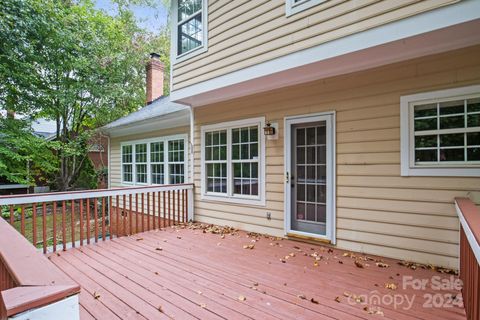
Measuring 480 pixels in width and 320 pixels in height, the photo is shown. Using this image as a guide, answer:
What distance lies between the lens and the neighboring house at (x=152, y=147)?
6.83 meters

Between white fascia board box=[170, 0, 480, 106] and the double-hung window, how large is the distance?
991mm

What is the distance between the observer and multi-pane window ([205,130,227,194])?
17.7ft

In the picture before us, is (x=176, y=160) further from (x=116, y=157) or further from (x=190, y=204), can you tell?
(x=116, y=157)

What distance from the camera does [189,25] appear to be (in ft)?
17.7

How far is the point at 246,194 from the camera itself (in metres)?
5.02

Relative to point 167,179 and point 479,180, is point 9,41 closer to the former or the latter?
point 167,179

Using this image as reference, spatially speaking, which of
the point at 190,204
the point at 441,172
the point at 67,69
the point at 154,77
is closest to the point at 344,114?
the point at 441,172

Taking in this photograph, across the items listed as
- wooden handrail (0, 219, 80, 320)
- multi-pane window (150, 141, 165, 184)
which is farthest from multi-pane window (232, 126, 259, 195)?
wooden handrail (0, 219, 80, 320)

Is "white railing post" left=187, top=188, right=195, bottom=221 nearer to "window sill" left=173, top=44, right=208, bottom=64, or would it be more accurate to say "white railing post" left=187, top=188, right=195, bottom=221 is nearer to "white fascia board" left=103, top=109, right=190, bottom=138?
"white fascia board" left=103, top=109, right=190, bottom=138

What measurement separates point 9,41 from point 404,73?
1020 centimetres

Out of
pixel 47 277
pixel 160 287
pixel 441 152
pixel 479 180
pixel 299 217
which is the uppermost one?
pixel 441 152

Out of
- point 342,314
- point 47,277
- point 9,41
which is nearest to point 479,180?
point 342,314

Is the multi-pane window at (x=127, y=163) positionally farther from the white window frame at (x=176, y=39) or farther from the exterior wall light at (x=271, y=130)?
the exterior wall light at (x=271, y=130)

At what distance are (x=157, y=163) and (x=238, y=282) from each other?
18.7ft
